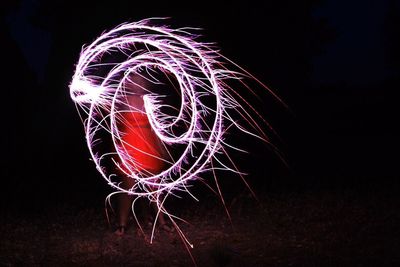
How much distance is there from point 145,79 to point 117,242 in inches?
77.8

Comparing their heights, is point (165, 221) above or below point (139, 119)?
below

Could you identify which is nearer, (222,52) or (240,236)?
(240,236)

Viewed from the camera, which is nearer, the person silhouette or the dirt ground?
the dirt ground

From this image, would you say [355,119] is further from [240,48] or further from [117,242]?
[117,242]

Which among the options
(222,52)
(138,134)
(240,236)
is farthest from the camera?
(222,52)

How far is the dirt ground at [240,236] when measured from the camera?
20.7 feet

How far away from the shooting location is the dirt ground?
20.7 ft

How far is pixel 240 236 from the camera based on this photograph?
23.7 ft

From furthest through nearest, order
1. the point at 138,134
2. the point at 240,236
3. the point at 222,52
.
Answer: the point at 222,52 → the point at 240,236 → the point at 138,134

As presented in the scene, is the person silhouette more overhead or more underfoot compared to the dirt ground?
more overhead

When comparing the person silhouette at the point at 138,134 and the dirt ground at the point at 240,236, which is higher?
the person silhouette at the point at 138,134

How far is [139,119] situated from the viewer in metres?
7.10

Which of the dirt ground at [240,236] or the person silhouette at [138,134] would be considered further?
the person silhouette at [138,134]

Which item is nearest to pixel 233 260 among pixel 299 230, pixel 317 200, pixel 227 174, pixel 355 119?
pixel 299 230
